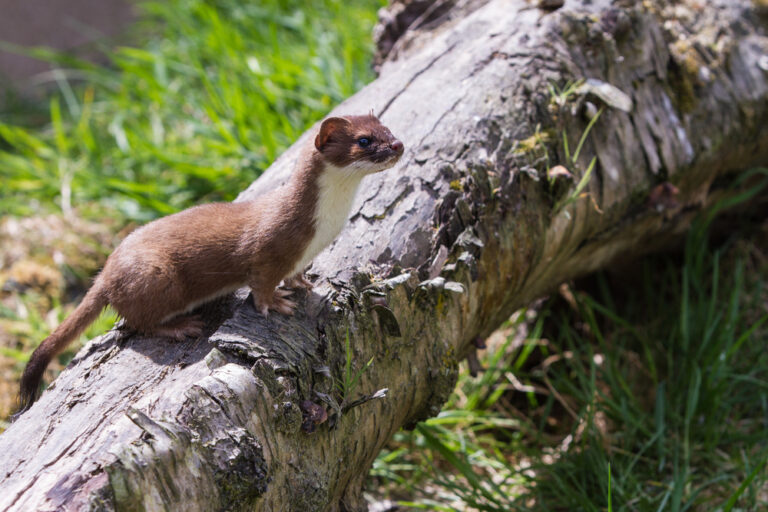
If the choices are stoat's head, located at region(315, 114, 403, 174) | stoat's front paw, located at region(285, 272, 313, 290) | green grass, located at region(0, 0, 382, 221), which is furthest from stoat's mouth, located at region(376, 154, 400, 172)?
green grass, located at region(0, 0, 382, 221)

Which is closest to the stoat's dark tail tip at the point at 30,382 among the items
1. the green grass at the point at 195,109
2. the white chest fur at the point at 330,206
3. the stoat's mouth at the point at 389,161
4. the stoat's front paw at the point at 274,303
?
the stoat's front paw at the point at 274,303

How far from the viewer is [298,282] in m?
2.12

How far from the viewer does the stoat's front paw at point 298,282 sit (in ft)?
6.91

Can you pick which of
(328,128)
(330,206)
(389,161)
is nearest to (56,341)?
(330,206)

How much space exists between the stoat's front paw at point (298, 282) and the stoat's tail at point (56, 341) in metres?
0.58

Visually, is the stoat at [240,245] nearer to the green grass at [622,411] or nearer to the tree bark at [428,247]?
the tree bark at [428,247]

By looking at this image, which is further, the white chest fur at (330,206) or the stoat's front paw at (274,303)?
the white chest fur at (330,206)

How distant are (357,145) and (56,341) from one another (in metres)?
1.11

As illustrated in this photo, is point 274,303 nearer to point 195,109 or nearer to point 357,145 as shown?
point 357,145

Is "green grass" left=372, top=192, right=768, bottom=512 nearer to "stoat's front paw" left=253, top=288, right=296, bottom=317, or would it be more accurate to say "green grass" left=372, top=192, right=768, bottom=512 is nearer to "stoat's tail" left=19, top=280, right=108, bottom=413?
"stoat's front paw" left=253, top=288, right=296, bottom=317

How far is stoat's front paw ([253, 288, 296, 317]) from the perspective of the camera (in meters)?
1.97

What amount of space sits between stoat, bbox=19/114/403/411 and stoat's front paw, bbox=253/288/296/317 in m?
0.01

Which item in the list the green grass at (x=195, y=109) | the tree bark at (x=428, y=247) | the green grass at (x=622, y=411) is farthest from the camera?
the green grass at (x=195, y=109)

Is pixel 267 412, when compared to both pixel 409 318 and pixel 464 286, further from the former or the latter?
pixel 464 286
